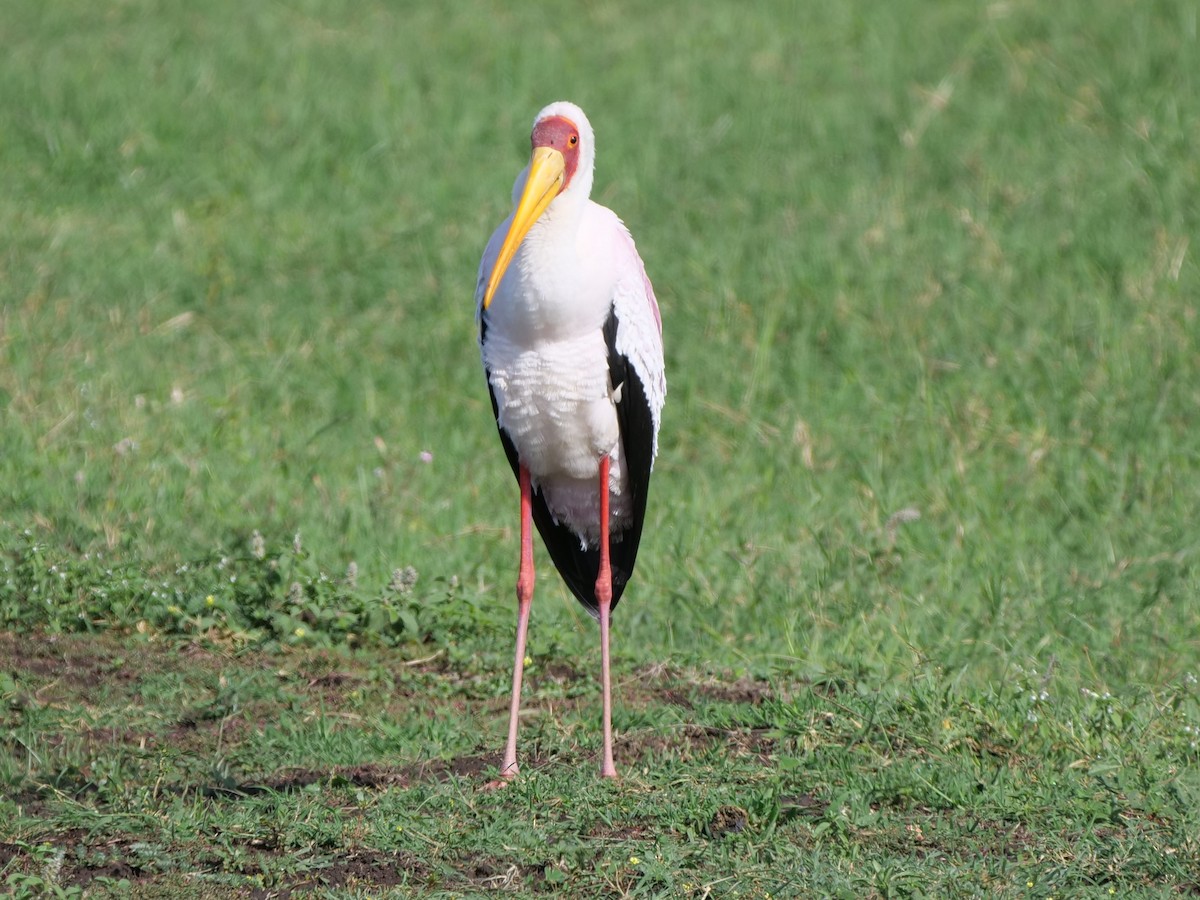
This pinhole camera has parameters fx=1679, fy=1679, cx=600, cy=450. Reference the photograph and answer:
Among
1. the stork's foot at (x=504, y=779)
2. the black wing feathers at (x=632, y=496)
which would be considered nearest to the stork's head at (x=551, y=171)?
the black wing feathers at (x=632, y=496)

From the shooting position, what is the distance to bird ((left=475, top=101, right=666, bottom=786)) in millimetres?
4105

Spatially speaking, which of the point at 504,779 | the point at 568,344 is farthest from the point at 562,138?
the point at 504,779

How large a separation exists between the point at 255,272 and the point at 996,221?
3333 millimetres

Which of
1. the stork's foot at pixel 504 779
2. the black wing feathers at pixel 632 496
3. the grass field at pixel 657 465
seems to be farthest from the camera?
the black wing feathers at pixel 632 496

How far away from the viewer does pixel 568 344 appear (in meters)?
4.18

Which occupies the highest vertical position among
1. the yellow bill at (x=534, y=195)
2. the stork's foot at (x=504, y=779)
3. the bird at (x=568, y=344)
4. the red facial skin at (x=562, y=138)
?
the red facial skin at (x=562, y=138)

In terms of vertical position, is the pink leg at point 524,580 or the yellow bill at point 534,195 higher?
the yellow bill at point 534,195

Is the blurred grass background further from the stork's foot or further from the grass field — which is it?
the stork's foot

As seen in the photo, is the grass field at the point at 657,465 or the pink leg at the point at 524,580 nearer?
the grass field at the point at 657,465

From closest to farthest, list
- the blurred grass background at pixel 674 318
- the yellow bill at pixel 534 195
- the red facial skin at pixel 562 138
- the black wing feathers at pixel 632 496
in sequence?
the yellow bill at pixel 534 195
the red facial skin at pixel 562 138
the black wing feathers at pixel 632 496
the blurred grass background at pixel 674 318

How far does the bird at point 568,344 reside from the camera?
4105 mm

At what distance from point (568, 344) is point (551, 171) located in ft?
1.40

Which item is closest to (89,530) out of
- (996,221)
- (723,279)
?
(723,279)

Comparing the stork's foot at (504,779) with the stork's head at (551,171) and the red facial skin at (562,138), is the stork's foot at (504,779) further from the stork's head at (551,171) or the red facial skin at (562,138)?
the red facial skin at (562,138)
